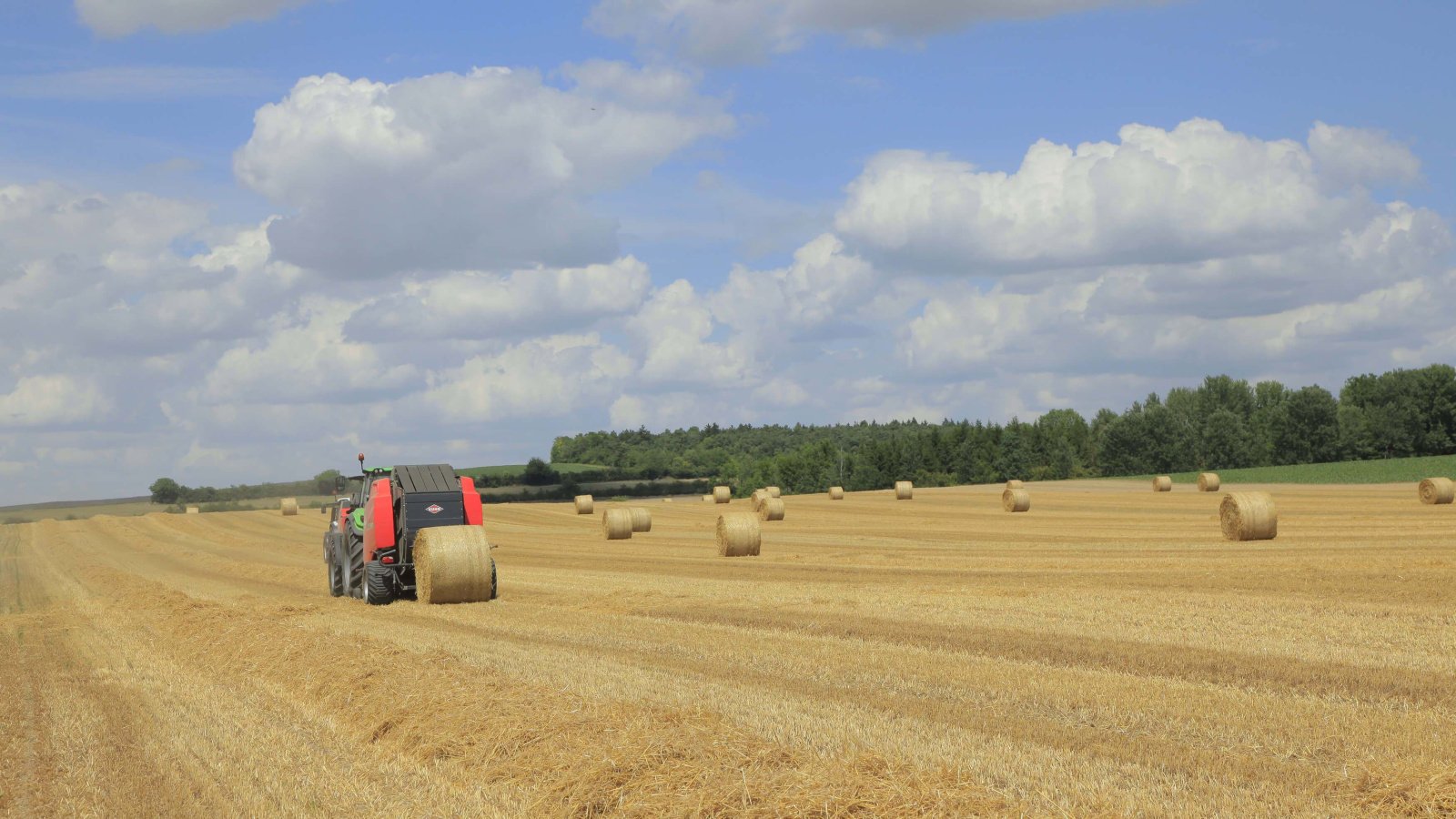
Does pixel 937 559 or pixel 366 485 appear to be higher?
pixel 366 485

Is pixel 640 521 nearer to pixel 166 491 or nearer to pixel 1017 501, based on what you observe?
pixel 1017 501

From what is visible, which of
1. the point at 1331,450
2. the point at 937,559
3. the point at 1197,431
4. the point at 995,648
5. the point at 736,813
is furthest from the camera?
the point at 1197,431

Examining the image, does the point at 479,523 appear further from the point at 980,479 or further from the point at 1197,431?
the point at 1197,431

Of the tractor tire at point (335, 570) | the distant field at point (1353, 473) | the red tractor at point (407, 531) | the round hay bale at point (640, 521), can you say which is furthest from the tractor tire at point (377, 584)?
the distant field at point (1353, 473)

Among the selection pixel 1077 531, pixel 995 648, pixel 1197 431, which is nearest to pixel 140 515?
pixel 1077 531

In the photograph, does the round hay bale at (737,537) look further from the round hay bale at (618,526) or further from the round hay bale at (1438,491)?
the round hay bale at (1438,491)

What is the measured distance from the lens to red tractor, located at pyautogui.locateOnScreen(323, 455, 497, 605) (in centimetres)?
1997

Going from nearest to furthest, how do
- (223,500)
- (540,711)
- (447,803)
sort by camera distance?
(447,803) < (540,711) < (223,500)

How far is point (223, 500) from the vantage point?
3000 inches

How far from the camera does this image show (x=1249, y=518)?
29750mm

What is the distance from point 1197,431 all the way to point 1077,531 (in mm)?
83728

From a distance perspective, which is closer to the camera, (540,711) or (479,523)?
(540,711)

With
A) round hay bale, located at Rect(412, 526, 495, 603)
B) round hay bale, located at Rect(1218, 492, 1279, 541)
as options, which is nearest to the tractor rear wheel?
round hay bale, located at Rect(412, 526, 495, 603)

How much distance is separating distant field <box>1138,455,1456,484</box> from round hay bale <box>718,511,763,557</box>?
148 ft
